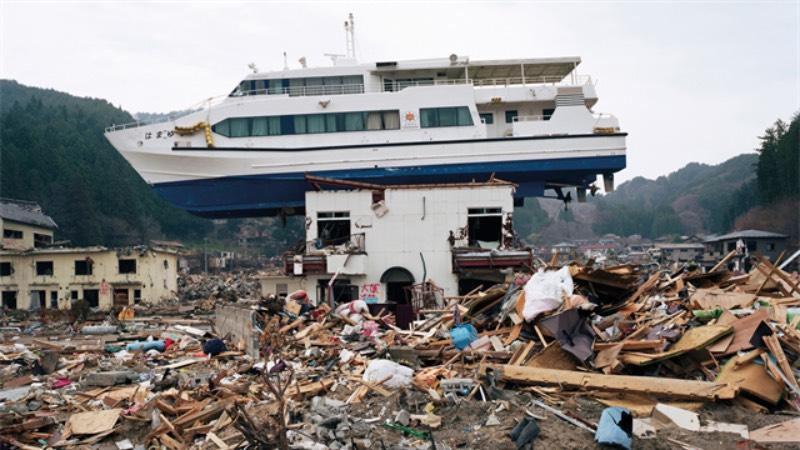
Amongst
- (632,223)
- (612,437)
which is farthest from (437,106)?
(632,223)

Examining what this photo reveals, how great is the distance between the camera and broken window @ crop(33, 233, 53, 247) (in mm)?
39947

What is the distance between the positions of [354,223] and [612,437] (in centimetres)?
1560

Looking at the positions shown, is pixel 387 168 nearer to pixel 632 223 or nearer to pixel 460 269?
pixel 460 269

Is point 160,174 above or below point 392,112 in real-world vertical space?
below

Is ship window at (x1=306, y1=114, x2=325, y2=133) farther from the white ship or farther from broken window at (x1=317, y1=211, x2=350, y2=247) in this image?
broken window at (x1=317, y1=211, x2=350, y2=247)

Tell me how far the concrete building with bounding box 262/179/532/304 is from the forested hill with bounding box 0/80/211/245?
136 feet

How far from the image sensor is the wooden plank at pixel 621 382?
25.4 feet

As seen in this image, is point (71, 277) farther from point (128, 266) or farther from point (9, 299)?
point (9, 299)

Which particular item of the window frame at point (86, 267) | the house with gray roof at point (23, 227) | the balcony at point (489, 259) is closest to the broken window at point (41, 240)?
the house with gray roof at point (23, 227)

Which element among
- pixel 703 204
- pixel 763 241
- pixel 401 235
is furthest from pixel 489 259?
pixel 703 204

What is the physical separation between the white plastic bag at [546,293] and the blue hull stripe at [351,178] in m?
15.1

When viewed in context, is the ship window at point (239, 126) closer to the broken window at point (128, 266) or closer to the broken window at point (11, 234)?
the broken window at point (128, 266)

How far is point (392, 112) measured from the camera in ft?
84.4

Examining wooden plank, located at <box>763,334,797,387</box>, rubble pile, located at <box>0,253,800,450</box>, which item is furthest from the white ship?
wooden plank, located at <box>763,334,797,387</box>
